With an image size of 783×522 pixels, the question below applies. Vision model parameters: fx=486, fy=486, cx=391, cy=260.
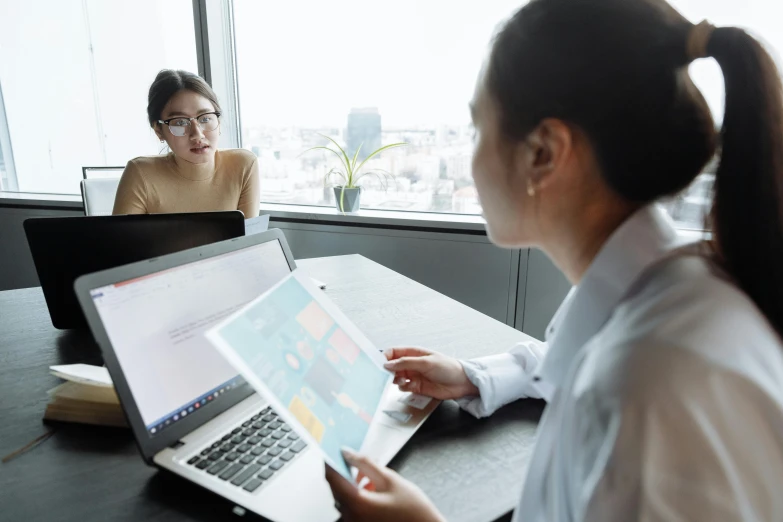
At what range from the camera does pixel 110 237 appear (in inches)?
42.2

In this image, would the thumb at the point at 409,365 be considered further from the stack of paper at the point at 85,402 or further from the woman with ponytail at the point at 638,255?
the stack of paper at the point at 85,402

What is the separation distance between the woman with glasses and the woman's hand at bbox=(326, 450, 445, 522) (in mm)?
1673

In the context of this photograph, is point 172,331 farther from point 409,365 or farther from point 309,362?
point 409,365

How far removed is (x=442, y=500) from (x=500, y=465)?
0.12 m

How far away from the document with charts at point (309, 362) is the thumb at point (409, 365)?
2 cm

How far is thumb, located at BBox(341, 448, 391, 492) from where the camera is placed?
59cm

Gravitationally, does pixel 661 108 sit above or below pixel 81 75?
below

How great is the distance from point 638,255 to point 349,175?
229 centimetres

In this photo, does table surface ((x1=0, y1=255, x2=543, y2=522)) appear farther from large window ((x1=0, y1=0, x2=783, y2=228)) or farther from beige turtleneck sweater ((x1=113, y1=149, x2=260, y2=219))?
large window ((x1=0, y1=0, x2=783, y2=228))

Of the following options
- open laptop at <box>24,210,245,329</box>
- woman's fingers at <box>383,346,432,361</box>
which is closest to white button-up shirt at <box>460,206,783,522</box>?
woman's fingers at <box>383,346,432,361</box>

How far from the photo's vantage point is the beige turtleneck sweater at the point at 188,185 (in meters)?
1.97

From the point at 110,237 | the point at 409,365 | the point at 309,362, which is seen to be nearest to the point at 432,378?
the point at 409,365

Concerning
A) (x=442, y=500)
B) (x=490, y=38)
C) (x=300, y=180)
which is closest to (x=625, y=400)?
(x=442, y=500)

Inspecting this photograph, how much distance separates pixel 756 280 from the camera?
51 cm
